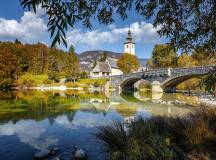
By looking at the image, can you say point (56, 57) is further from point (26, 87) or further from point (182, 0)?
Result: point (182, 0)

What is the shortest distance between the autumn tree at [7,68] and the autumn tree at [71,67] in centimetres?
1504

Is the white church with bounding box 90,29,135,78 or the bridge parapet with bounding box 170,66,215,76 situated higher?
the white church with bounding box 90,29,135,78

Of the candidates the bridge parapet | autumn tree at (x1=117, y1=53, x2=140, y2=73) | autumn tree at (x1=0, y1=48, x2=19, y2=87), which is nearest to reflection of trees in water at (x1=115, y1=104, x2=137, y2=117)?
the bridge parapet

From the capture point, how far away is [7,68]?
66.4m

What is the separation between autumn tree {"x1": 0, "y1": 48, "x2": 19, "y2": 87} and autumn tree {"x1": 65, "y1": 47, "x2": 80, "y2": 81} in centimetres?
1504

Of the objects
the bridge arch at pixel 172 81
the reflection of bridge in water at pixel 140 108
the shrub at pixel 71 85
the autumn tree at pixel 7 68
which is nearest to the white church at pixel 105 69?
the shrub at pixel 71 85

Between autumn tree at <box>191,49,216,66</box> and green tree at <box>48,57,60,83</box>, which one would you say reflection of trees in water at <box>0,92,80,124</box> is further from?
green tree at <box>48,57,60,83</box>

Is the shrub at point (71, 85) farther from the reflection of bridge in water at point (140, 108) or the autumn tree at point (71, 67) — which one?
the reflection of bridge in water at point (140, 108)

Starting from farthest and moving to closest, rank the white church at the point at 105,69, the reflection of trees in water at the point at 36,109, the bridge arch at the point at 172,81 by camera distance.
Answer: the white church at the point at 105,69, the bridge arch at the point at 172,81, the reflection of trees in water at the point at 36,109

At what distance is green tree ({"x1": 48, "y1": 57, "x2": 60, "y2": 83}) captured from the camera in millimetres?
73681

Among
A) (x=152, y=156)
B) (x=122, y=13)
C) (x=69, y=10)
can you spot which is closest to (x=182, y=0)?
(x=122, y=13)

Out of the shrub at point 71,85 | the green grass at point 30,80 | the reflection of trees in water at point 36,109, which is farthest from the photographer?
the shrub at point 71,85

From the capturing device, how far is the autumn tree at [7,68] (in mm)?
62438

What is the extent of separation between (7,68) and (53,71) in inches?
517
